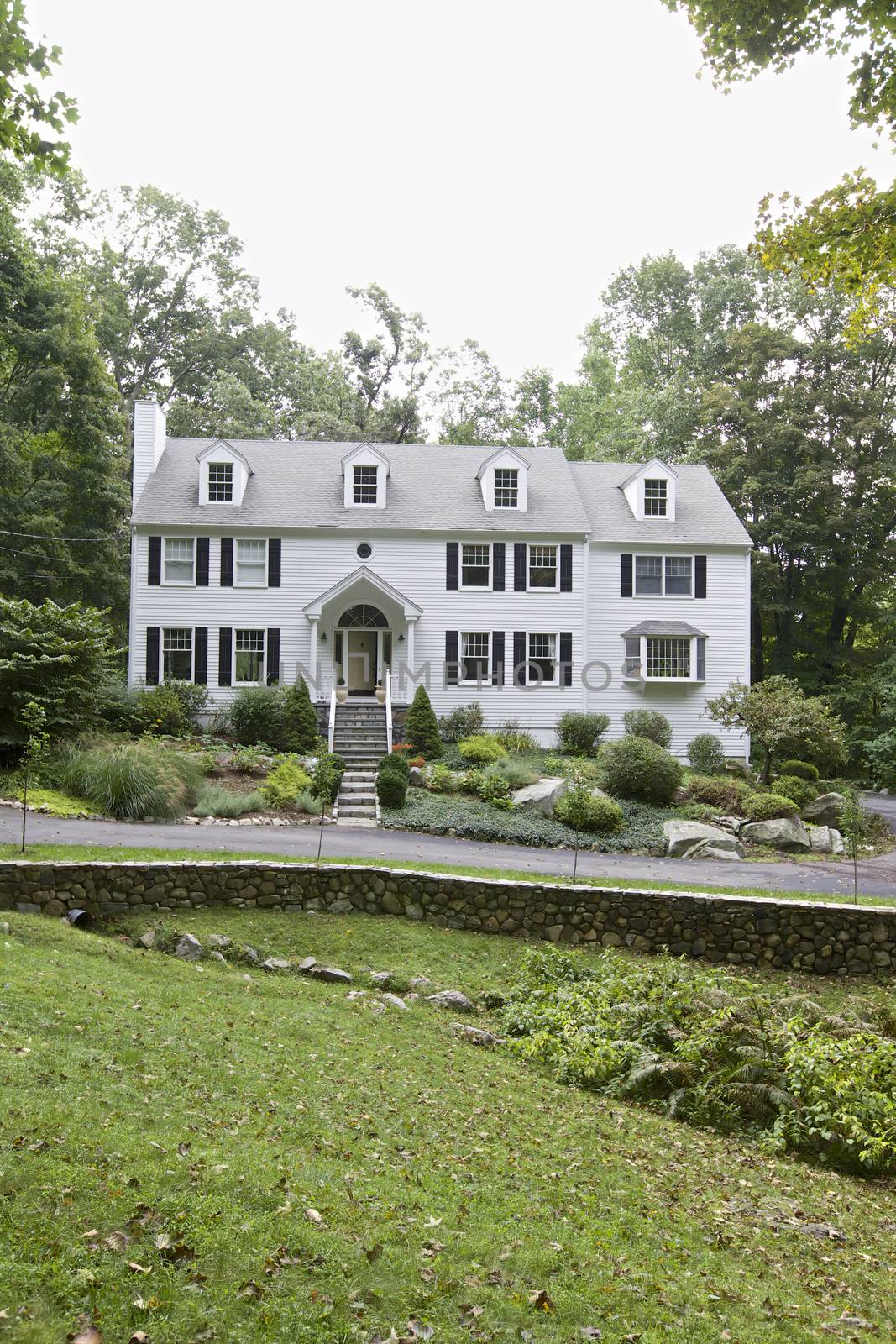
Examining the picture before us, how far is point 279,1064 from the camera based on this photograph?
6762 millimetres

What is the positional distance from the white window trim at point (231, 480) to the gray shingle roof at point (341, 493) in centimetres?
22

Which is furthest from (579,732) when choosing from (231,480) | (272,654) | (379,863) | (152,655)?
(379,863)

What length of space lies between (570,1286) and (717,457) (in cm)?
3437

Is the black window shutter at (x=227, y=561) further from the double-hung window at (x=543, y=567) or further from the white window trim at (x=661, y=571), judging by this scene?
the white window trim at (x=661, y=571)

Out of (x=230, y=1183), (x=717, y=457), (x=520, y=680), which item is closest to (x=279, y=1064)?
(x=230, y=1183)

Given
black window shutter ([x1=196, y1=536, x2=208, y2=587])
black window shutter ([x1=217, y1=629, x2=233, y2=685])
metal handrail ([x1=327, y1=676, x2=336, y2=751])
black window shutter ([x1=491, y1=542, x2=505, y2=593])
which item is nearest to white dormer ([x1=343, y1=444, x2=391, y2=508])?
black window shutter ([x1=491, y1=542, x2=505, y2=593])

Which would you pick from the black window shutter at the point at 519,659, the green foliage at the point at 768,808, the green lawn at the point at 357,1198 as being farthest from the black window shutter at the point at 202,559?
the green lawn at the point at 357,1198

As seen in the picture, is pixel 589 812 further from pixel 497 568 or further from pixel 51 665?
pixel 51 665

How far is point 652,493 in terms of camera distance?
93.0 feet

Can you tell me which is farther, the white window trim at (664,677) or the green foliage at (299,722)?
the white window trim at (664,677)

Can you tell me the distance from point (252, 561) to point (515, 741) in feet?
28.9

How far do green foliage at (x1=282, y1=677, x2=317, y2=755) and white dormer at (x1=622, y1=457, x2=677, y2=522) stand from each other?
456 inches

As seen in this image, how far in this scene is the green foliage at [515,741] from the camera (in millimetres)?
24219

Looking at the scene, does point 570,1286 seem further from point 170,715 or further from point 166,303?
point 166,303
